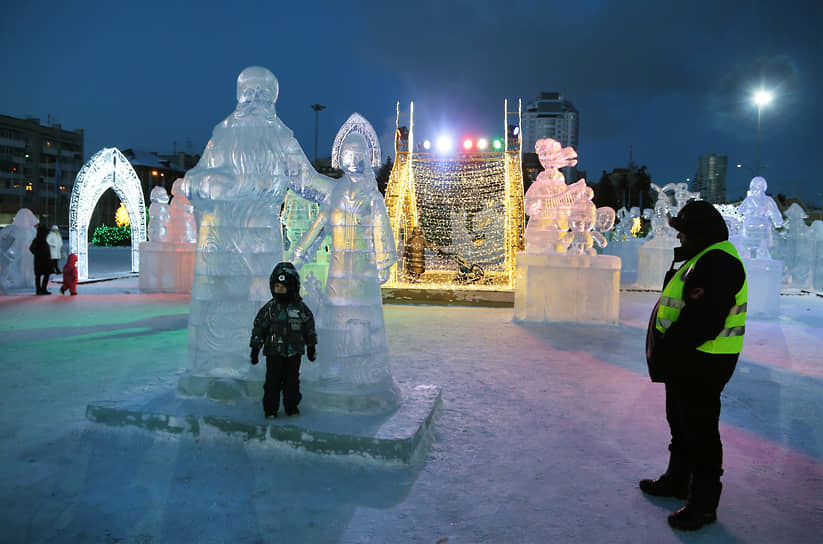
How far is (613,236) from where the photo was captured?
88.2 feet

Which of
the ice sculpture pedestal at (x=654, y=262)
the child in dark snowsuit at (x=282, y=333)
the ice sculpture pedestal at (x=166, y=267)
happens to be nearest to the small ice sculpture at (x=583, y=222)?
the child in dark snowsuit at (x=282, y=333)

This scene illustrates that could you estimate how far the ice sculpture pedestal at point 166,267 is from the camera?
523 inches

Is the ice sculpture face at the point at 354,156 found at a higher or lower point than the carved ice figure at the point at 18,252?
higher

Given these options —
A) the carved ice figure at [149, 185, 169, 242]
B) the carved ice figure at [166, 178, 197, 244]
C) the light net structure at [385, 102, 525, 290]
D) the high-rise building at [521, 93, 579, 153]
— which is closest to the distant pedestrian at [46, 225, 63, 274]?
the carved ice figure at [149, 185, 169, 242]

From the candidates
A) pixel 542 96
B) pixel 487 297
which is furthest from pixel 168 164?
pixel 542 96

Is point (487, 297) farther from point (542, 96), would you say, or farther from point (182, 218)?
point (542, 96)

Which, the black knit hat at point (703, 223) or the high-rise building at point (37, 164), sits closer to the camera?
the black knit hat at point (703, 223)

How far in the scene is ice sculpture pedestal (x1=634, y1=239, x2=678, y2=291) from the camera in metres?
16.5

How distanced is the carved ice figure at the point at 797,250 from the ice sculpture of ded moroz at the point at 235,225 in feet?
59.5

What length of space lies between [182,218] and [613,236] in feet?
66.8

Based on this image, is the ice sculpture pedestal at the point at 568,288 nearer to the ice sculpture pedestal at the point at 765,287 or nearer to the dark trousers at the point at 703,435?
the ice sculpture pedestal at the point at 765,287

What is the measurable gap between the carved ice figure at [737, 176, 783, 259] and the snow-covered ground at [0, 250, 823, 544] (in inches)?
243

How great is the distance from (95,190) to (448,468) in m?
14.3

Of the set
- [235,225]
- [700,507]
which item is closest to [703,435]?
[700,507]
